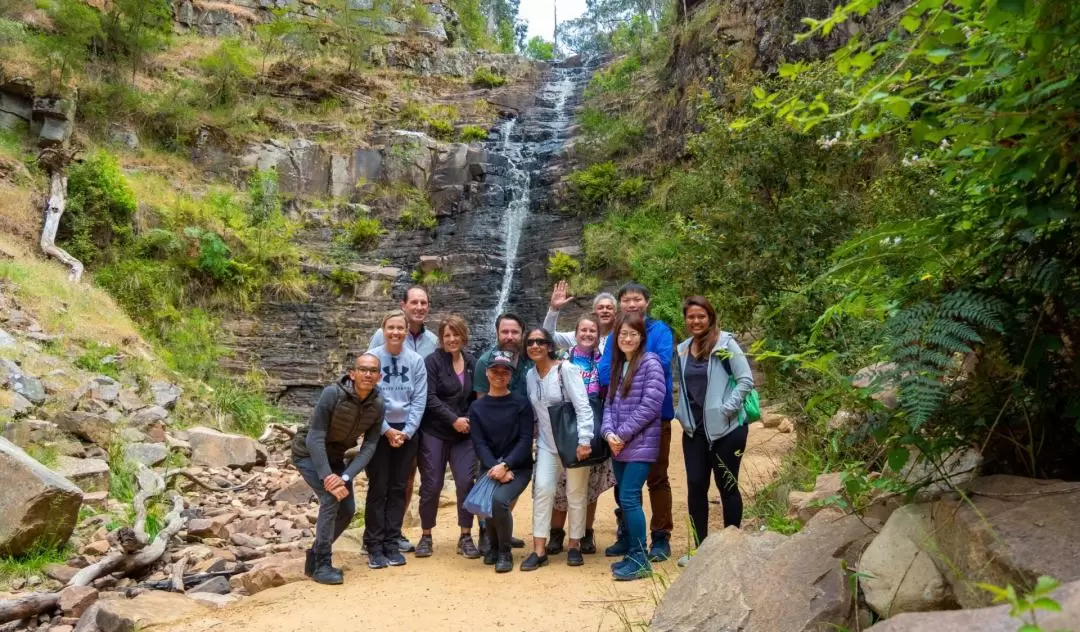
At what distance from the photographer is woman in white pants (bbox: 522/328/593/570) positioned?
16.4 ft

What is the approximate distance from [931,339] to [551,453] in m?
3.32

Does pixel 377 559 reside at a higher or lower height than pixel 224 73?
lower

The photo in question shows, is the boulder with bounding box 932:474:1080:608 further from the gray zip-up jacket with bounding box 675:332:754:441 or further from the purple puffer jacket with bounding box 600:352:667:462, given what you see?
the purple puffer jacket with bounding box 600:352:667:462

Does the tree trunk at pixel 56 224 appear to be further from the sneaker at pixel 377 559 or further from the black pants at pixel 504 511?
the black pants at pixel 504 511

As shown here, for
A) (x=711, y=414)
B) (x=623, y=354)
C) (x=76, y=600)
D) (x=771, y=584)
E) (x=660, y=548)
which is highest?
(x=623, y=354)

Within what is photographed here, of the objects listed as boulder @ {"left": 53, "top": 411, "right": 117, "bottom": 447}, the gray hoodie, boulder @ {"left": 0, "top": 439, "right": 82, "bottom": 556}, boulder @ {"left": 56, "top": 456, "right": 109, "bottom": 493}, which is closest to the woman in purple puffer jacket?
the gray hoodie

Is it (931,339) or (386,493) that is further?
(386,493)

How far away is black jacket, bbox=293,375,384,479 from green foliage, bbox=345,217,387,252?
45.1ft

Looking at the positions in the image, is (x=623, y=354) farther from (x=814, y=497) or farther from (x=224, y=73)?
(x=224, y=73)

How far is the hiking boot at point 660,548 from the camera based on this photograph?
4770 mm

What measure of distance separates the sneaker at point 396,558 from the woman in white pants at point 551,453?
99 centimetres

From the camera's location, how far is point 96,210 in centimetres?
1494

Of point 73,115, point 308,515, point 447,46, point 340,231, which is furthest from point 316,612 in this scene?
point 447,46

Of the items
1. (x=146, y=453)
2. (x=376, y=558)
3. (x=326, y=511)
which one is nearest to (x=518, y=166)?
(x=146, y=453)
